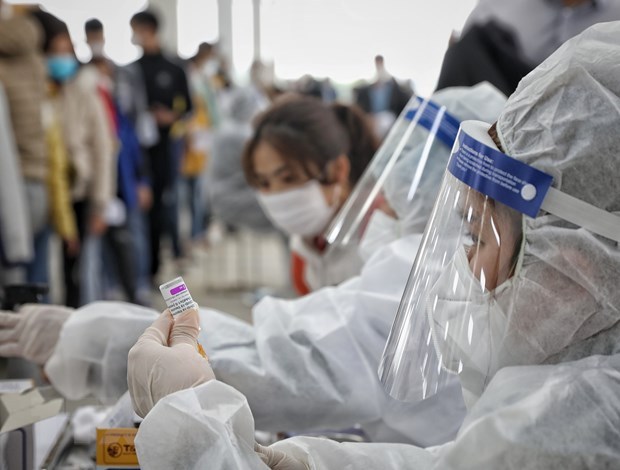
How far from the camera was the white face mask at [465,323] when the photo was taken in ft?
2.43

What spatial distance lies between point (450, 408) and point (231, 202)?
283 cm

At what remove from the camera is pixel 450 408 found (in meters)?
1.15

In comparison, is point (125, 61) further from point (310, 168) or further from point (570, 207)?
point (570, 207)

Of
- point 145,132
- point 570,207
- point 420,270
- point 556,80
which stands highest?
point 556,80

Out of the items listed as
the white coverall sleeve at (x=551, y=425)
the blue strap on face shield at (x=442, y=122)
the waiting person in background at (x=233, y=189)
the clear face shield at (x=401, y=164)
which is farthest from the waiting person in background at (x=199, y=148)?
the white coverall sleeve at (x=551, y=425)

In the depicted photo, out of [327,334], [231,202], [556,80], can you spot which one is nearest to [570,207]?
[556,80]

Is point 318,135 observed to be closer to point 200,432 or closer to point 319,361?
point 319,361

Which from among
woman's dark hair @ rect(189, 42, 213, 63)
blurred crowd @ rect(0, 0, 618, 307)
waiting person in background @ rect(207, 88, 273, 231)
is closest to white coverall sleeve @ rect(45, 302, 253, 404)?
blurred crowd @ rect(0, 0, 618, 307)

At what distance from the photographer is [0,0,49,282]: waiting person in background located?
2.51 m

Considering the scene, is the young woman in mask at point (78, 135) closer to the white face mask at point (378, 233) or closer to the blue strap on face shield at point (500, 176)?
the white face mask at point (378, 233)

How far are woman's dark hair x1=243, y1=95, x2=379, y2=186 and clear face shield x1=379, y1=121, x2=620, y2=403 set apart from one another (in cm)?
108

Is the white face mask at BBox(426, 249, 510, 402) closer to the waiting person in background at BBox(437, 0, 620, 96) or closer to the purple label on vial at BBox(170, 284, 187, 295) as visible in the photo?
the purple label on vial at BBox(170, 284, 187, 295)

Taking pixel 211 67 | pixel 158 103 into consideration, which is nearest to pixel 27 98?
pixel 158 103

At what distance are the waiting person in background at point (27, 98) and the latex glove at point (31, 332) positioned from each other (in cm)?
161
